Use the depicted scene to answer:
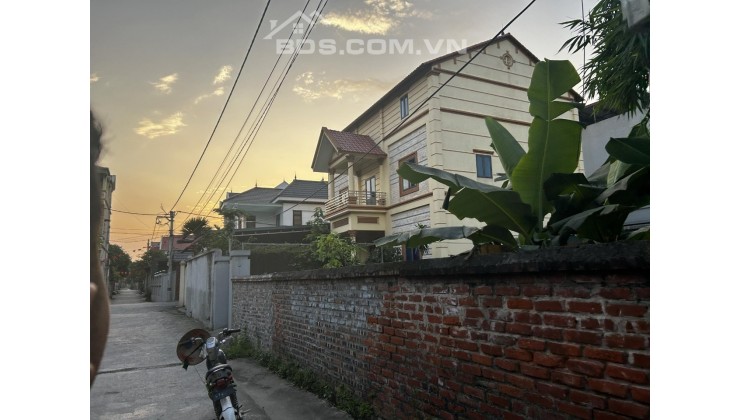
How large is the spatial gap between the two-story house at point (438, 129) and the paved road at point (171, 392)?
5.52ft

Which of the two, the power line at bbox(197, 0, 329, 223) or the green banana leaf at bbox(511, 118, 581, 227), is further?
the power line at bbox(197, 0, 329, 223)

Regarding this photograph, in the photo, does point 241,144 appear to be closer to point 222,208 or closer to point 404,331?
point 404,331

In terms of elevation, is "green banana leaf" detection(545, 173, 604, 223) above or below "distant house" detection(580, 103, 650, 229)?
below

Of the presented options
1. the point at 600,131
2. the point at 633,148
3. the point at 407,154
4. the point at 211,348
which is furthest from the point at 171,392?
the point at 600,131

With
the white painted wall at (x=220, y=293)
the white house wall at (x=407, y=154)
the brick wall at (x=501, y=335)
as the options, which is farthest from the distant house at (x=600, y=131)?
the white painted wall at (x=220, y=293)

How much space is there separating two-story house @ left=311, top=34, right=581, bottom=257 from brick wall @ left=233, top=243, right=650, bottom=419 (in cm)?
79

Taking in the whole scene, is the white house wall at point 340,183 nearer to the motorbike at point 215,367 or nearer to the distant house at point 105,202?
the motorbike at point 215,367

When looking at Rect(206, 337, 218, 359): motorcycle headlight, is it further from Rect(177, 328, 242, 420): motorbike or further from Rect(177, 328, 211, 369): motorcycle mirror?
Rect(177, 328, 211, 369): motorcycle mirror

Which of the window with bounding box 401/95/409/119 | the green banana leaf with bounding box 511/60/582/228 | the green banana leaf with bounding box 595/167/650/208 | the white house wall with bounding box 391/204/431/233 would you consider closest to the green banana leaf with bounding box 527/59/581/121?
the green banana leaf with bounding box 511/60/582/228

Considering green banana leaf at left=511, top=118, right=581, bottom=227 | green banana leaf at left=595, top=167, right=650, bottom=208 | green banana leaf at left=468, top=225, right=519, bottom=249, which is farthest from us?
green banana leaf at left=468, top=225, right=519, bottom=249

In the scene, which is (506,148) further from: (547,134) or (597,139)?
(597,139)

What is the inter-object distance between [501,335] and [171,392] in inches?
129

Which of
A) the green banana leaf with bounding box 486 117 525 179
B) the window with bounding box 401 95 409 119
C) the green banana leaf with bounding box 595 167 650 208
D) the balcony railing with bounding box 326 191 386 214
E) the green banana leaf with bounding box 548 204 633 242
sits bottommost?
the green banana leaf with bounding box 548 204 633 242

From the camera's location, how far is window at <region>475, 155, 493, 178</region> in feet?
11.3
